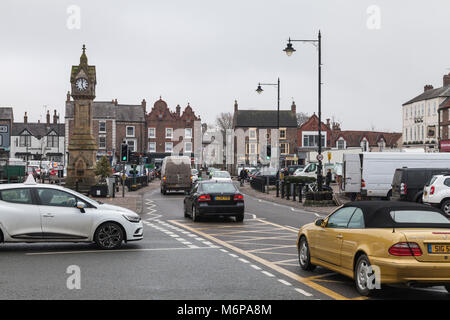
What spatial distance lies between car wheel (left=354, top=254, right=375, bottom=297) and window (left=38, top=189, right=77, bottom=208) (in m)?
7.22

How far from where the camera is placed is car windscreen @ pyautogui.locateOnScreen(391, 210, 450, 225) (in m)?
8.99

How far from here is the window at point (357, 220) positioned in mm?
9270

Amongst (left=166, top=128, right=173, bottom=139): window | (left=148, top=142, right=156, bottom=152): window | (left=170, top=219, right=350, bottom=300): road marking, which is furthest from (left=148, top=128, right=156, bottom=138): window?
(left=170, top=219, right=350, bottom=300): road marking

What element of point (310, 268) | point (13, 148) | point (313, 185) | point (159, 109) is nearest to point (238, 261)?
point (310, 268)

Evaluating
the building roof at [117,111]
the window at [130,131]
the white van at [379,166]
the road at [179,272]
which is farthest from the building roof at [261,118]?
the road at [179,272]

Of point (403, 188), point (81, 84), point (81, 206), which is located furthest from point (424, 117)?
point (81, 206)

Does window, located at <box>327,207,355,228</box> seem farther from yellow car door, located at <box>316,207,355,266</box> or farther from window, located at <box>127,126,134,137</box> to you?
window, located at <box>127,126,134,137</box>

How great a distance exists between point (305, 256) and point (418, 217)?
8.69 ft

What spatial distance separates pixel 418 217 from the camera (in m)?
9.11

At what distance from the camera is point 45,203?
13.6 meters

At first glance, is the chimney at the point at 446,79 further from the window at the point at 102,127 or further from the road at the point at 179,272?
the road at the point at 179,272

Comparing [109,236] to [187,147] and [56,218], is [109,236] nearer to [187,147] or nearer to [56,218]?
[56,218]
